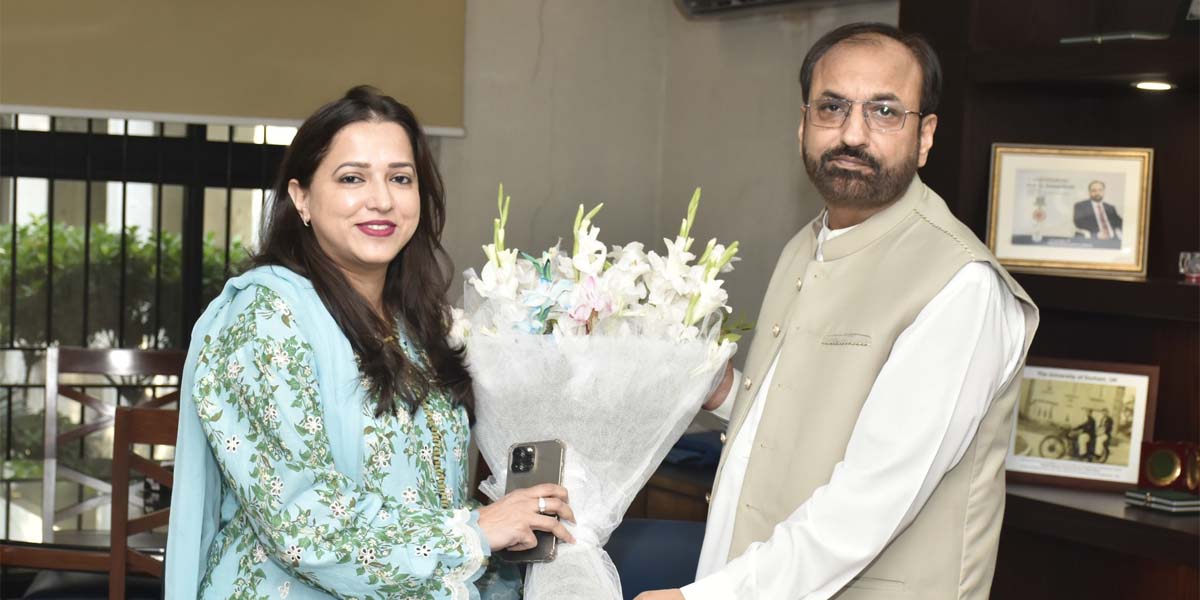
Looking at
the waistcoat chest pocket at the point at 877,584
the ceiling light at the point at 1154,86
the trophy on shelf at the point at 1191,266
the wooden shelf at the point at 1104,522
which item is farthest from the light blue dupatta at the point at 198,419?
the ceiling light at the point at 1154,86

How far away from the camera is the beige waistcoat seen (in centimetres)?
171

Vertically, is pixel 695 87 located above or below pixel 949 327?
above

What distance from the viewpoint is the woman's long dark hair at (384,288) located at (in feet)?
5.80

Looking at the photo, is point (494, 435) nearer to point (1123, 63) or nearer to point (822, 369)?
point (822, 369)

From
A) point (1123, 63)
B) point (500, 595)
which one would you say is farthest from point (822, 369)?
point (1123, 63)

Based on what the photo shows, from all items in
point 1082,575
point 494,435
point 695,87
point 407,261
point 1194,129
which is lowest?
point 1082,575

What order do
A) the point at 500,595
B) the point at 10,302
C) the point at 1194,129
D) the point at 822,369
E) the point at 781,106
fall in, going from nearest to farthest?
1. the point at 822,369
2. the point at 500,595
3. the point at 1194,129
4. the point at 781,106
5. the point at 10,302

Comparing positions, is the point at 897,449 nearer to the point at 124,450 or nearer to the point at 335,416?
the point at 335,416

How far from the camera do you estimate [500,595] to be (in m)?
1.93

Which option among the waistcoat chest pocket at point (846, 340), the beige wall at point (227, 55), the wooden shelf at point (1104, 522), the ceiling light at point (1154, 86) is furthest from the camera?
the beige wall at point (227, 55)

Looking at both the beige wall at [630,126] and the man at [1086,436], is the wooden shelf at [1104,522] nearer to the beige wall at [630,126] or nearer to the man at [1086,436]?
the man at [1086,436]

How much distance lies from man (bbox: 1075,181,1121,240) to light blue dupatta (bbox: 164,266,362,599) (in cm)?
166

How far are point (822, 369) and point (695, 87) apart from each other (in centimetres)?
276

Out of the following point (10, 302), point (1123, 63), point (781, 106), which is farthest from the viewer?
point (10, 302)
